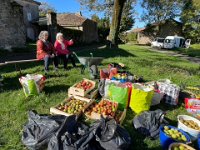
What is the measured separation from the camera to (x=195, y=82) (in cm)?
720

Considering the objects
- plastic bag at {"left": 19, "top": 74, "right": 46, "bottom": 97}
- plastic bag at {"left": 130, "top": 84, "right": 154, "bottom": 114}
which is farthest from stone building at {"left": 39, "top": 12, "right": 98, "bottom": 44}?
plastic bag at {"left": 130, "top": 84, "right": 154, "bottom": 114}

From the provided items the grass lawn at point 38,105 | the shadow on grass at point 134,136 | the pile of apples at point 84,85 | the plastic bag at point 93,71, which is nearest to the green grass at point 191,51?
the grass lawn at point 38,105

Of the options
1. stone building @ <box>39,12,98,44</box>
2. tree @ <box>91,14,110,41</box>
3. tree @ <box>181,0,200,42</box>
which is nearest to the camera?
stone building @ <box>39,12,98,44</box>

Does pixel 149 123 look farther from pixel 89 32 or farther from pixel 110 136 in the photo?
pixel 89 32

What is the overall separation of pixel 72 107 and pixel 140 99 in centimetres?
153

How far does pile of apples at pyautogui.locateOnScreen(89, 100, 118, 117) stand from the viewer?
13.0 ft

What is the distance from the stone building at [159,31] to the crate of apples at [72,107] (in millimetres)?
39632

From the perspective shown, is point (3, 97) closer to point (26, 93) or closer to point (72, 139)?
point (26, 93)

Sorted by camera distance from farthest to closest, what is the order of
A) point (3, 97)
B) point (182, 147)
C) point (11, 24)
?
point (11, 24) < point (3, 97) < point (182, 147)

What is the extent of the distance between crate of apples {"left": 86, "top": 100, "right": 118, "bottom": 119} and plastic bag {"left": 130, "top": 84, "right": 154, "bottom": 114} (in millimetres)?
487

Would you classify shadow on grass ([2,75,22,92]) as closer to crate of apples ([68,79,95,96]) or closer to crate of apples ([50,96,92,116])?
crate of apples ([68,79,95,96])

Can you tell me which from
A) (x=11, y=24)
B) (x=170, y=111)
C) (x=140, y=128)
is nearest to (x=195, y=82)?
(x=170, y=111)

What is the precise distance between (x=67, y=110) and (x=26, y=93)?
4.87ft

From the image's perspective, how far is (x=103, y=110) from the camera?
4012mm
